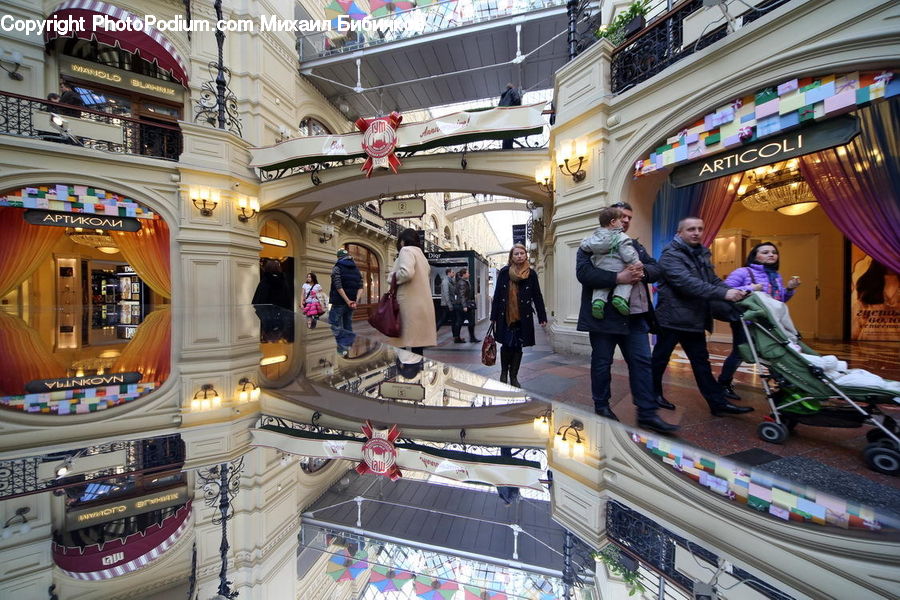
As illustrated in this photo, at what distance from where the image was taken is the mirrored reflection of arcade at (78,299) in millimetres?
2500

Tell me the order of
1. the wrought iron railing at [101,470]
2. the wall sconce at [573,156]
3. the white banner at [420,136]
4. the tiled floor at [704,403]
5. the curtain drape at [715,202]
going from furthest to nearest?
the white banner at [420,136], the wall sconce at [573,156], the curtain drape at [715,202], the tiled floor at [704,403], the wrought iron railing at [101,470]

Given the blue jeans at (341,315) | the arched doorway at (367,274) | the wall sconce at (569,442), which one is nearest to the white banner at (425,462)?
the wall sconce at (569,442)

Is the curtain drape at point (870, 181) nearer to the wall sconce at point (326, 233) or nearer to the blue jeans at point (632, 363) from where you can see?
the blue jeans at point (632, 363)

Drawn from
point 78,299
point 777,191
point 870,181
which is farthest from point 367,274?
point 870,181

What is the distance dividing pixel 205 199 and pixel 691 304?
33.5 feet

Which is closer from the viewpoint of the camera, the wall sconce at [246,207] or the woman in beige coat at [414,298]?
the woman in beige coat at [414,298]

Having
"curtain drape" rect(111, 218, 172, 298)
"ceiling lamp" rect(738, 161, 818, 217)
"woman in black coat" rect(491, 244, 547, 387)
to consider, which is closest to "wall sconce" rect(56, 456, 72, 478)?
"woman in black coat" rect(491, 244, 547, 387)

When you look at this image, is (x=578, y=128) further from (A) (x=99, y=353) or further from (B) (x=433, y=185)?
(A) (x=99, y=353)

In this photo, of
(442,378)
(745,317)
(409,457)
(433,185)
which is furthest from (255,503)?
(433,185)

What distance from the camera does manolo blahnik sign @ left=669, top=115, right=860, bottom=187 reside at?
11.0 feet

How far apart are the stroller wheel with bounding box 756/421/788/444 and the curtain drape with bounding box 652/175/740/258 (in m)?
3.84

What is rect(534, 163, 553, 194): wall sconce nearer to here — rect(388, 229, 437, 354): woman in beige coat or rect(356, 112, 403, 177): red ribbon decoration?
rect(356, 112, 403, 177): red ribbon decoration

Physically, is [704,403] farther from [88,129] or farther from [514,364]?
[88,129]

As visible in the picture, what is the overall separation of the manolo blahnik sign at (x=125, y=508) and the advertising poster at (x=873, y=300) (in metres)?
10.6
